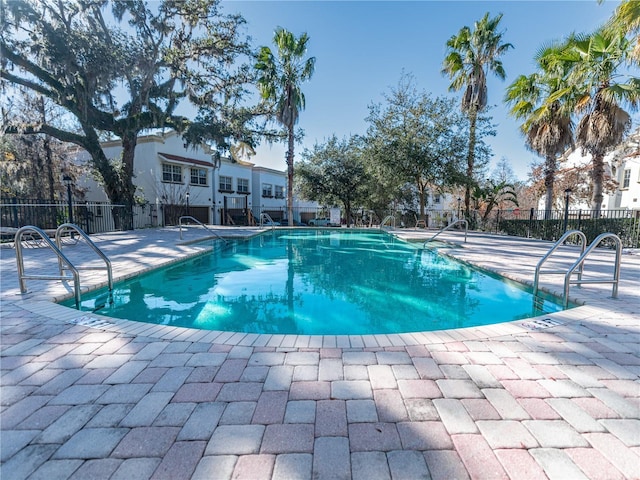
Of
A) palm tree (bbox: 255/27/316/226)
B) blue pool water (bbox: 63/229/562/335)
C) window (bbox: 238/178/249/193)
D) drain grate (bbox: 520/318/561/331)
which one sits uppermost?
palm tree (bbox: 255/27/316/226)

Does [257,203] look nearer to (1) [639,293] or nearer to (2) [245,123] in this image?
(2) [245,123]

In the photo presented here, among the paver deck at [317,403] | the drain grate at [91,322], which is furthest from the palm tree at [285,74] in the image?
the paver deck at [317,403]

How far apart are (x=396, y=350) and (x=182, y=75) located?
14533mm

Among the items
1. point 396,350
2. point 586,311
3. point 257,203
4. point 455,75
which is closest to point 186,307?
point 396,350

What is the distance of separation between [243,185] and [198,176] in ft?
14.7

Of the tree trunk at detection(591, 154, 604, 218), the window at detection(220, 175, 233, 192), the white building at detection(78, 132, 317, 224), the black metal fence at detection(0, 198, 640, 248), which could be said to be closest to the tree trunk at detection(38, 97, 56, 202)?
the white building at detection(78, 132, 317, 224)

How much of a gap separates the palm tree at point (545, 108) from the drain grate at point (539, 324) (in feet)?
34.4

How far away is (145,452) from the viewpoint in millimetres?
1405

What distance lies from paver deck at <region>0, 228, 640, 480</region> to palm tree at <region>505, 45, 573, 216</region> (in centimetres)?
1080

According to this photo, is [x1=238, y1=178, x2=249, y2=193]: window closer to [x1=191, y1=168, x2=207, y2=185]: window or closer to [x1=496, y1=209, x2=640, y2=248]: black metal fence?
[x1=191, y1=168, x2=207, y2=185]: window

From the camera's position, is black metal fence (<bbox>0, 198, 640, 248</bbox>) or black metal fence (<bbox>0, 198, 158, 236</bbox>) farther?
black metal fence (<bbox>0, 198, 158, 236</bbox>)

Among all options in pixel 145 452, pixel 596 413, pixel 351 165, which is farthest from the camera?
pixel 351 165

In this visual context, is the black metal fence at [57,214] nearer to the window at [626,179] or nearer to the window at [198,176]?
the window at [198,176]

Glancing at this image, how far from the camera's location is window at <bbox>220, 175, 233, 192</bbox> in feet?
76.0
